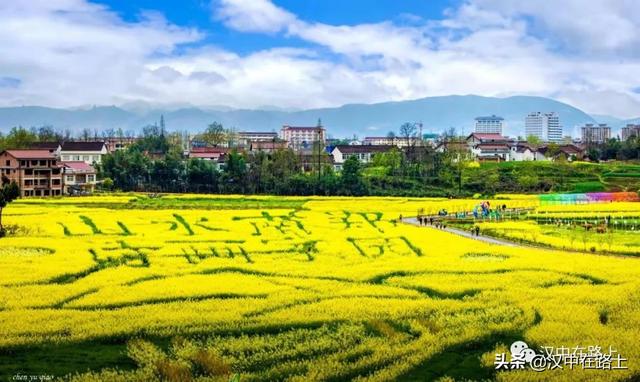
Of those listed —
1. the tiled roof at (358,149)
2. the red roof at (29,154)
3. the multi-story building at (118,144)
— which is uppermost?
the multi-story building at (118,144)

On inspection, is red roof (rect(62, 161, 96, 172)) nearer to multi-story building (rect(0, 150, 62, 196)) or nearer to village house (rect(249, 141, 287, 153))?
multi-story building (rect(0, 150, 62, 196))

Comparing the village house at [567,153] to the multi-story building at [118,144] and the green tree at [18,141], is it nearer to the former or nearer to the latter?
the multi-story building at [118,144]

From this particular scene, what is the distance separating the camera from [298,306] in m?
17.3

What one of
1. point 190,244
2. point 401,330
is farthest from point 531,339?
point 190,244

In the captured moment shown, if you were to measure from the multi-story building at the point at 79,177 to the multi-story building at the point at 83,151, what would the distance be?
1442 centimetres

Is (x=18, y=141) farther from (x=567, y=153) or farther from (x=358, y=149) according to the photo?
(x=567, y=153)

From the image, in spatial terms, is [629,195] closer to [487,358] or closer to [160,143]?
[487,358]

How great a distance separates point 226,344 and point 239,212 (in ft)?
103

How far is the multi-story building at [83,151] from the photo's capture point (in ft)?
282

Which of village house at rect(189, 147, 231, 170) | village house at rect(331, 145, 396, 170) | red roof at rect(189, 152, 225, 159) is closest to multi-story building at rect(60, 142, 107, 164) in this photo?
red roof at rect(189, 152, 225, 159)

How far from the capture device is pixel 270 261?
24.9 m

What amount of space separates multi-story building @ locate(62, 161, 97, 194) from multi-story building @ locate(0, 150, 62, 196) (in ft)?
16.3

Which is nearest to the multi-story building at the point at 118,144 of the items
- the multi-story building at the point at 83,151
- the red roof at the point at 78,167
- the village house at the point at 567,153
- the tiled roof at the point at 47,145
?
the multi-story building at the point at 83,151

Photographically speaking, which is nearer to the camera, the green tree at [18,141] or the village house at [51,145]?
the green tree at [18,141]
